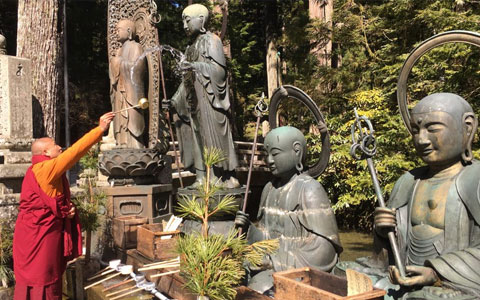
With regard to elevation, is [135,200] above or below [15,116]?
below

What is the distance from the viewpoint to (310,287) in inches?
92.0

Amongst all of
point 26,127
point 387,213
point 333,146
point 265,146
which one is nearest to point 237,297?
point 387,213

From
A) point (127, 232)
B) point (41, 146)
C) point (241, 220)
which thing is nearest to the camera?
point (241, 220)

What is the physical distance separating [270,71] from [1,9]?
1036 cm

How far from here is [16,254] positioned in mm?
3723

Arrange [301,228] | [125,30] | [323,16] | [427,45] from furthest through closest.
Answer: [323,16] → [125,30] → [301,228] → [427,45]

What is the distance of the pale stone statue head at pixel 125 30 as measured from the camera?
7.34m

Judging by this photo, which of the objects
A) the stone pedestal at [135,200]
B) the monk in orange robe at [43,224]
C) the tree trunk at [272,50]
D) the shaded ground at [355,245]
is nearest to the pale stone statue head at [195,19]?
the monk in orange robe at [43,224]

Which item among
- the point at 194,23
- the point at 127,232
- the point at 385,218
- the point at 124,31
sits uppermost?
the point at 124,31

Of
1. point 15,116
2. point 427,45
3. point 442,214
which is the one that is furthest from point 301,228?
point 15,116

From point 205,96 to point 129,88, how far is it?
2633 mm

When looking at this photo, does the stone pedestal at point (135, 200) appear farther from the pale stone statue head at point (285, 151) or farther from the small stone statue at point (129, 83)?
the pale stone statue head at point (285, 151)

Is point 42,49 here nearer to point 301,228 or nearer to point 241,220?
point 241,220

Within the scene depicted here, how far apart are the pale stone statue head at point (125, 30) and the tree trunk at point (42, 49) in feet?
5.93
